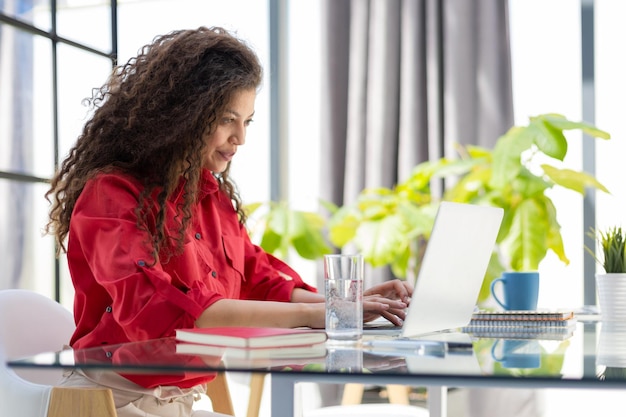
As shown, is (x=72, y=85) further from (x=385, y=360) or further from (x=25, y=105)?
(x=385, y=360)

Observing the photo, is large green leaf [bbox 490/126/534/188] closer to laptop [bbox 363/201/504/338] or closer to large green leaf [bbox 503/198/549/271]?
large green leaf [bbox 503/198/549/271]

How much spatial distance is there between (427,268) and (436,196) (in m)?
2.33

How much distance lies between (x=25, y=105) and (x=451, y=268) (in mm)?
1393

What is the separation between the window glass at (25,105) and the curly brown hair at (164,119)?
1.82ft

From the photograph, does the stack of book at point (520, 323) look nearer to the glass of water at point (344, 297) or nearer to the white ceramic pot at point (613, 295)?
the white ceramic pot at point (613, 295)

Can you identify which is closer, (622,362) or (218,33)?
(622,362)

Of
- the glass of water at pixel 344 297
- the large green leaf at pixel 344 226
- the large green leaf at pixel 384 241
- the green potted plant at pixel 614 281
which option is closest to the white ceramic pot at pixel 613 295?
the green potted plant at pixel 614 281

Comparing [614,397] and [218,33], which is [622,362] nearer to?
[218,33]

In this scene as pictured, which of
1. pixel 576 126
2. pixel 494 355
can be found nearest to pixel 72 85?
pixel 576 126

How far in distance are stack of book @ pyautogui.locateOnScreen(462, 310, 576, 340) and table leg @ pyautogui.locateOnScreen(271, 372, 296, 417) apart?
0.39 metres

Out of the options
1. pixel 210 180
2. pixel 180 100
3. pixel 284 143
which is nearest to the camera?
pixel 180 100

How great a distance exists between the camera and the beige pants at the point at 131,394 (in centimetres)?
147

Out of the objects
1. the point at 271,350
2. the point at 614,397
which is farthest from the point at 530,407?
the point at 271,350

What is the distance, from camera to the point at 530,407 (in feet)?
11.0
